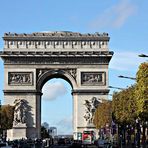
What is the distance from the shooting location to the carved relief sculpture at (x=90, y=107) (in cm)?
16131

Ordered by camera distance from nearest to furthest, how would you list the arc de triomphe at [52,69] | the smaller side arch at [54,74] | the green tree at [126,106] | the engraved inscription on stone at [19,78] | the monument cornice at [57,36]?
the green tree at [126,106]
the arc de triomphe at [52,69]
the engraved inscription on stone at [19,78]
the monument cornice at [57,36]
the smaller side arch at [54,74]

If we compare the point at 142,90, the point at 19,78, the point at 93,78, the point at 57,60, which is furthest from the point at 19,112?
the point at 142,90

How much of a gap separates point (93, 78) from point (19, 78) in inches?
677

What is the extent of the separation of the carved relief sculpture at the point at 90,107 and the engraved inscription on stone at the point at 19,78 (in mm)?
14214

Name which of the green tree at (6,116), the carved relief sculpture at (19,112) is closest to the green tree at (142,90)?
the green tree at (6,116)

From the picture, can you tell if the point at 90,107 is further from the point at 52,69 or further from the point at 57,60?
the point at 57,60

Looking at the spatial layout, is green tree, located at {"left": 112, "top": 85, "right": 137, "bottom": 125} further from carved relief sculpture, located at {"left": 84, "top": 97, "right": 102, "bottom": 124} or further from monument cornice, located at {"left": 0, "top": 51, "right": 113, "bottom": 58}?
monument cornice, located at {"left": 0, "top": 51, "right": 113, "bottom": 58}

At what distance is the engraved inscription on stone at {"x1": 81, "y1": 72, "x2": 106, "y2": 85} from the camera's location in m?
163

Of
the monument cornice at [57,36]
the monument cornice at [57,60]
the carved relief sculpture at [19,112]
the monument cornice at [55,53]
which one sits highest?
the monument cornice at [57,36]

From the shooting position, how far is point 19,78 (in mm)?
162875

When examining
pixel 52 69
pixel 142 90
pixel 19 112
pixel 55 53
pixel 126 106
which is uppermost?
pixel 55 53

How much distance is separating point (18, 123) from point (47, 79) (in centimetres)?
1424

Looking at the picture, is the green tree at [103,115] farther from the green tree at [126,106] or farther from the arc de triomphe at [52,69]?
the green tree at [126,106]

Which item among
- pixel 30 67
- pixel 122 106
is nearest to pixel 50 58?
pixel 30 67
